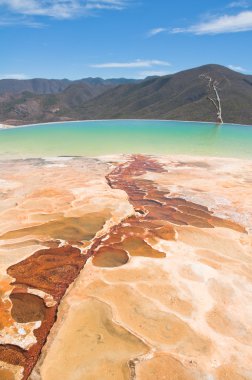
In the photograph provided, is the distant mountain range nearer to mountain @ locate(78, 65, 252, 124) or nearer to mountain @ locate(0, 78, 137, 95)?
mountain @ locate(78, 65, 252, 124)

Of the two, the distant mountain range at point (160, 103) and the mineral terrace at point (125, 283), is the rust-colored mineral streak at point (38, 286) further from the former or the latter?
the distant mountain range at point (160, 103)

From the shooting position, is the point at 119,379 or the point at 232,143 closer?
the point at 119,379

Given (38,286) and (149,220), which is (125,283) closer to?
(38,286)

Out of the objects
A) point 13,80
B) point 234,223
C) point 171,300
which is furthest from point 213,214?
point 13,80

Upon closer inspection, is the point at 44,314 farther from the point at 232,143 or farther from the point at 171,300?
the point at 232,143

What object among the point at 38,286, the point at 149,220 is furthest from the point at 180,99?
the point at 38,286

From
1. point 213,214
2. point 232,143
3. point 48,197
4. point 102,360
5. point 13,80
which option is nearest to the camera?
point 102,360
